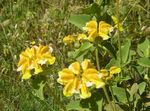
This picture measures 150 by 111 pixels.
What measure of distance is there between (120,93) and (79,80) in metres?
0.28

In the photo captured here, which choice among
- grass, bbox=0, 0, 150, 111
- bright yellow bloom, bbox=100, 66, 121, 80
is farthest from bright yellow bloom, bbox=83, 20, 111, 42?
grass, bbox=0, 0, 150, 111

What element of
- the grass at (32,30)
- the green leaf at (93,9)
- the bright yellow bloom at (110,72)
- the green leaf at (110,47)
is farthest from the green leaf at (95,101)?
the grass at (32,30)

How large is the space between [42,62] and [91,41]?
18cm

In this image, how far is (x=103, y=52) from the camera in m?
1.62

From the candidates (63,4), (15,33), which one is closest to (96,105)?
(15,33)

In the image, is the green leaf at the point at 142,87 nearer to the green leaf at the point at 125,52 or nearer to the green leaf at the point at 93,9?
the green leaf at the point at 125,52

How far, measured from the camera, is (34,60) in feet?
4.42

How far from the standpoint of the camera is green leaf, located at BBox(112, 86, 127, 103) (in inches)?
59.4

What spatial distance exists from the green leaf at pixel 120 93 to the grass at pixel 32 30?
0.55 meters

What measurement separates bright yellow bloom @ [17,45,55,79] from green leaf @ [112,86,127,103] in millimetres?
279

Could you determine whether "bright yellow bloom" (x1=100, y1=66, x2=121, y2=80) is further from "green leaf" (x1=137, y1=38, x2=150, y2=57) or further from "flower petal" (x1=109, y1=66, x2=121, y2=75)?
"green leaf" (x1=137, y1=38, x2=150, y2=57)

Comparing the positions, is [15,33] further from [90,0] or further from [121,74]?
[121,74]

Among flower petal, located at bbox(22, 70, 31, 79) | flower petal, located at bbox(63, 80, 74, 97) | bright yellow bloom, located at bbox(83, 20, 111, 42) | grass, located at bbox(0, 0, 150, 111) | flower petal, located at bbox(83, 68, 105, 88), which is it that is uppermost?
bright yellow bloom, located at bbox(83, 20, 111, 42)

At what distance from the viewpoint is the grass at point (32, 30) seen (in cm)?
223
